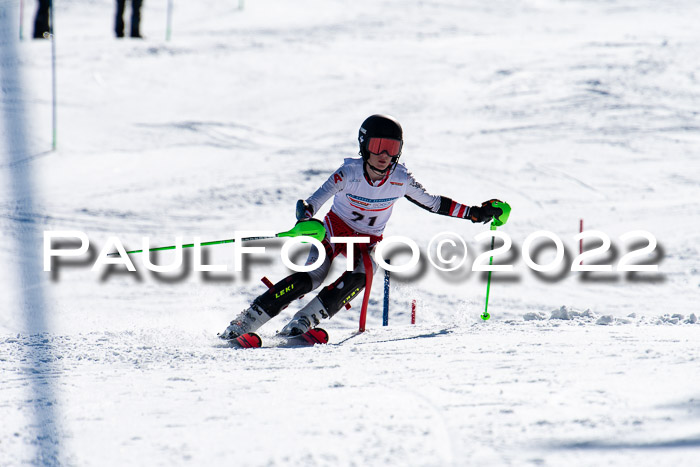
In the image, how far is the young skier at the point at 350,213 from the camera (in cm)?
520

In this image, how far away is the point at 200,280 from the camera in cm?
766

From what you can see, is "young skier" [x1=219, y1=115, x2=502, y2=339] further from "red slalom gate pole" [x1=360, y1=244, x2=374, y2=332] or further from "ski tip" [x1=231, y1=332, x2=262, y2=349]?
"ski tip" [x1=231, y1=332, x2=262, y2=349]

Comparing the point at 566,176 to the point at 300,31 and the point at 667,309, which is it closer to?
the point at 667,309

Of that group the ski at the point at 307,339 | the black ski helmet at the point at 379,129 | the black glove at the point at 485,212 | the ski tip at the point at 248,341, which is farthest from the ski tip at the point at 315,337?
the black glove at the point at 485,212

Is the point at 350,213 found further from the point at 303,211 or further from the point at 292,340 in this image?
the point at 292,340

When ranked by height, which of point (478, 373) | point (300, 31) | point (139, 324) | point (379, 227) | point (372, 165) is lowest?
point (139, 324)

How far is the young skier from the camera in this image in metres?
5.20

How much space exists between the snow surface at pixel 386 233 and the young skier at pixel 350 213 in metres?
0.34

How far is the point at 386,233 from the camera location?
347 inches

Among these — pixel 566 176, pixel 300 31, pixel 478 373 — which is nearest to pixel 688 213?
pixel 566 176

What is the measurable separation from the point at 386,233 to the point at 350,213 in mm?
3251

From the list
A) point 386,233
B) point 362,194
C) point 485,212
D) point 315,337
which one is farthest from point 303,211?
point 386,233

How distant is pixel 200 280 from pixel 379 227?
2.66m

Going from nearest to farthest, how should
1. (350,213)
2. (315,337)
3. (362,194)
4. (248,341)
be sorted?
1. (248,341)
2. (315,337)
3. (362,194)
4. (350,213)
